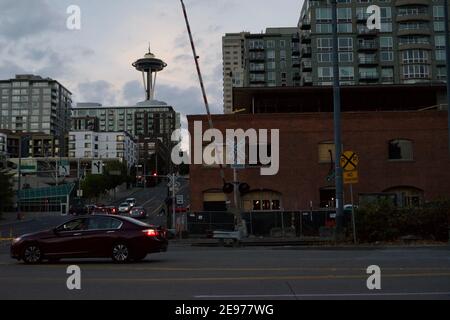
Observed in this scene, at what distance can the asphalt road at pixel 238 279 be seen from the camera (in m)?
10.3

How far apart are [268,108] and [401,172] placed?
13.2m

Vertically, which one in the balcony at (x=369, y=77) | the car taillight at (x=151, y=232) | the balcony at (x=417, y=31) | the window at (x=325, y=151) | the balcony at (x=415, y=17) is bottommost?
the car taillight at (x=151, y=232)

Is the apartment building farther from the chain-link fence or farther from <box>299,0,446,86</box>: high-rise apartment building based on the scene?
the chain-link fence

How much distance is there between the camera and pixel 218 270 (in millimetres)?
14117

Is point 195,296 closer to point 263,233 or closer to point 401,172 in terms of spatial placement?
point 263,233

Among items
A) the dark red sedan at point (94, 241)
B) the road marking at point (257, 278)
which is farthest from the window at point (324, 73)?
the road marking at point (257, 278)

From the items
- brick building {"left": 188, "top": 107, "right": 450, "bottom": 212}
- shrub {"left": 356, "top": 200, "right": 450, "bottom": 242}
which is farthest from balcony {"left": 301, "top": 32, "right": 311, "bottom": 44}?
shrub {"left": 356, "top": 200, "right": 450, "bottom": 242}

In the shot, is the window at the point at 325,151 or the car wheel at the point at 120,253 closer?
the car wheel at the point at 120,253

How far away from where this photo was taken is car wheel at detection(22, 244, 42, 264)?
1639cm

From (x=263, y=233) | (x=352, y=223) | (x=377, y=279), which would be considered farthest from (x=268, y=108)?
(x=377, y=279)

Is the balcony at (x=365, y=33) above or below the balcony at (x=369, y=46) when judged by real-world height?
above

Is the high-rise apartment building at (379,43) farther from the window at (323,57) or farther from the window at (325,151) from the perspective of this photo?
the window at (325,151)

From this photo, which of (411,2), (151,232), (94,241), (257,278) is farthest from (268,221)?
(411,2)

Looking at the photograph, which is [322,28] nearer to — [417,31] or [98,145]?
[417,31]
